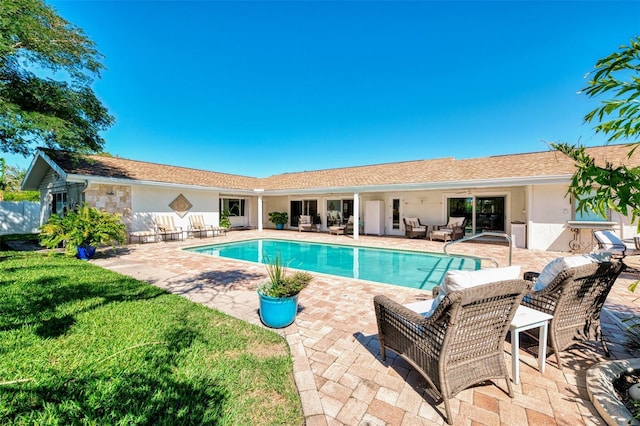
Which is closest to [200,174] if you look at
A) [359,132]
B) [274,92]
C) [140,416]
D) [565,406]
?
[274,92]

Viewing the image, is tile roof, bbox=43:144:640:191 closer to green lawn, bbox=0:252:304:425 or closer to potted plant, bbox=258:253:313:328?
green lawn, bbox=0:252:304:425

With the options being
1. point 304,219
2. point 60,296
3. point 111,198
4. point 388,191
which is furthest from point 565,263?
point 304,219

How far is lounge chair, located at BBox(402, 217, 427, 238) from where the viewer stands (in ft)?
48.8

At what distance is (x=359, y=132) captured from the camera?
63.8 ft

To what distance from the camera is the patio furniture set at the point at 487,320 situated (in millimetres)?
2133

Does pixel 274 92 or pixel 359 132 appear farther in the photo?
pixel 359 132

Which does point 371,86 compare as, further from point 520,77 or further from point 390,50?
point 520,77

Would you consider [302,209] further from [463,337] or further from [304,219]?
[463,337]

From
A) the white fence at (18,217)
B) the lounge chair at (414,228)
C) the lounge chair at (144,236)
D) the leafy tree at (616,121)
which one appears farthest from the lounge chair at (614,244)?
the white fence at (18,217)

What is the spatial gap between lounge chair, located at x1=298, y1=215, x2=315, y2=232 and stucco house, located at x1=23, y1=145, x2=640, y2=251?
860mm

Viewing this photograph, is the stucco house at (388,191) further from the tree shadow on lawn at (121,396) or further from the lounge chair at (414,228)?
the tree shadow on lawn at (121,396)

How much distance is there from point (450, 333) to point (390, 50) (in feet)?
39.9

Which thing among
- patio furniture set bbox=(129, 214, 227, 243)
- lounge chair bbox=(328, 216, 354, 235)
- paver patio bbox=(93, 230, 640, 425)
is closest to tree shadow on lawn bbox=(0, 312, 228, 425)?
paver patio bbox=(93, 230, 640, 425)

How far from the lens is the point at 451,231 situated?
44.4ft
